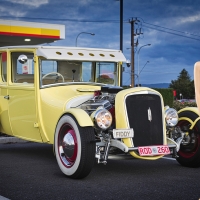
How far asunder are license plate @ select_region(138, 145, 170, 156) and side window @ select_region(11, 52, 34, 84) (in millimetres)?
2759

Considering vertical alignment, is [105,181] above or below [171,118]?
below

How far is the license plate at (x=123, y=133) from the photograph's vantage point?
6547 mm

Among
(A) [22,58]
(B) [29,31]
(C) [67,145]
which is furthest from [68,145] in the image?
(B) [29,31]

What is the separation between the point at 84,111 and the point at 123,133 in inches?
24.9

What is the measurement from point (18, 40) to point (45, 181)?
81.4ft

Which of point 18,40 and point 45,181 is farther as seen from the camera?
point 18,40

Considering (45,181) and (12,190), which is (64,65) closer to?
(45,181)

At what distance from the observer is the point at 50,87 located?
8109 mm

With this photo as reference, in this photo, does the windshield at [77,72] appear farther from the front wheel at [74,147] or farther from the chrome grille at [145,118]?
the chrome grille at [145,118]

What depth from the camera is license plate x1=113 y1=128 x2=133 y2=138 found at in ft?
21.5

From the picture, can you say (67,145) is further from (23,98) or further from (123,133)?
(23,98)

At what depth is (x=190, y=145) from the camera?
24.9ft

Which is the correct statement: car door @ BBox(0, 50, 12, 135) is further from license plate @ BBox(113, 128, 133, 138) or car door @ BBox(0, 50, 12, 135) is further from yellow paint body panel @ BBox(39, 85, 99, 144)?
license plate @ BBox(113, 128, 133, 138)

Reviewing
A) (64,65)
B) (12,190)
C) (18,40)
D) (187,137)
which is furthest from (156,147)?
(18,40)
